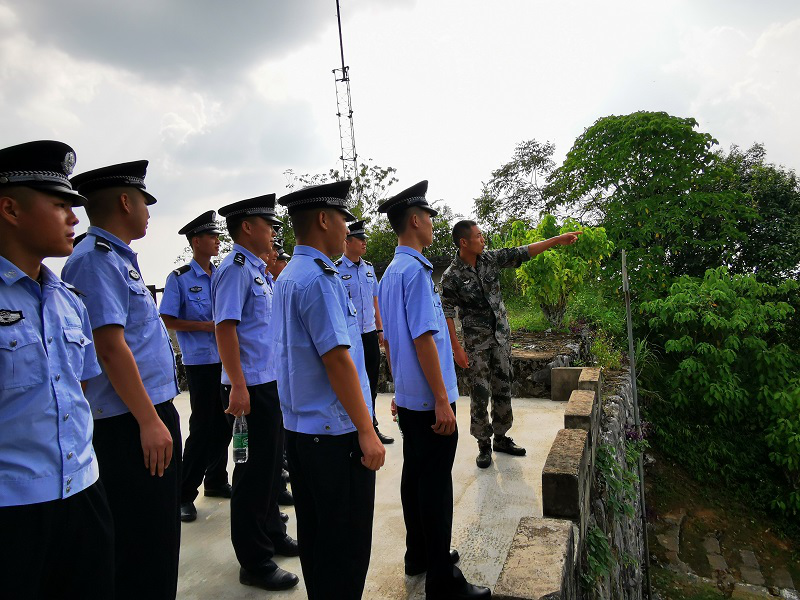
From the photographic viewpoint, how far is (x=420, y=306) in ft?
8.50

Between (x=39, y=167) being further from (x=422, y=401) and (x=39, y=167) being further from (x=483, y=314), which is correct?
(x=483, y=314)

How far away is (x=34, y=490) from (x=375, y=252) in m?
14.7

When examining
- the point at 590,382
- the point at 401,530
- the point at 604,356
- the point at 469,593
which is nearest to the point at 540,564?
the point at 469,593

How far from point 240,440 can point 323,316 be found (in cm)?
114

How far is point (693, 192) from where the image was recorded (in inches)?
552

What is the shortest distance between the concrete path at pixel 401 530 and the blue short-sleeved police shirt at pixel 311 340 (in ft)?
3.85

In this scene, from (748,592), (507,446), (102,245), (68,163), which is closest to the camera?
(68,163)

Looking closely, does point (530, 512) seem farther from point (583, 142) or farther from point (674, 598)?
point (583, 142)

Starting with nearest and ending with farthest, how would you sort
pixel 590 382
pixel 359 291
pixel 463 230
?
1. pixel 463 230
2. pixel 359 291
3. pixel 590 382

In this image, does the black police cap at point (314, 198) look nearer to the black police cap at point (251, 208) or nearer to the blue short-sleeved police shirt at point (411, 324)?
the blue short-sleeved police shirt at point (411, 324)

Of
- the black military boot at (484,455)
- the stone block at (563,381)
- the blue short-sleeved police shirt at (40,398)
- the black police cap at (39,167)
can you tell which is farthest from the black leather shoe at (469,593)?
the stone block at (563,381)

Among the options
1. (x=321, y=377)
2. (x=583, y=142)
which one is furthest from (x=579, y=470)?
(x=583, y=142)

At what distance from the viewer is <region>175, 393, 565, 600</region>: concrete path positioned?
2732mm

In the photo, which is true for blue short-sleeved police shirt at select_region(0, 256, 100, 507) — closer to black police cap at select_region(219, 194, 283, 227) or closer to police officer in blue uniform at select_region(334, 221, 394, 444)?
black police cap at select_region(219, 194, 283, 227)
